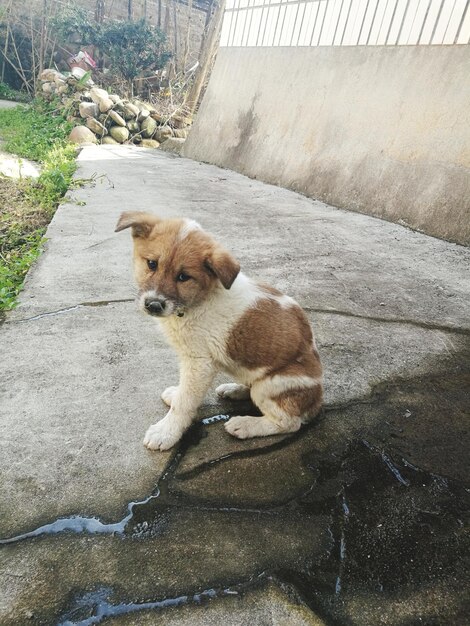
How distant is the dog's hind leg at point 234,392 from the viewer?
2793 millimetres

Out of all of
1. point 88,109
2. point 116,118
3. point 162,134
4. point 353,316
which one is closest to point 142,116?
point 162,134

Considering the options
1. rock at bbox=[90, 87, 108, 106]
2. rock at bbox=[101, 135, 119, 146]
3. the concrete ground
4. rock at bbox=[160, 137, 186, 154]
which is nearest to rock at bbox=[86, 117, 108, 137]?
rock at bbox=[101, 135, 119, 146]

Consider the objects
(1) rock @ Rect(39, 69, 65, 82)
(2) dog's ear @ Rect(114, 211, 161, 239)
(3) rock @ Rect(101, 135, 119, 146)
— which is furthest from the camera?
(1) rock @ Rect(39, 69, 65, 82)

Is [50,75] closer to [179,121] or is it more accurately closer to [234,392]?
[179,121]

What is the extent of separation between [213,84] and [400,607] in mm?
13400

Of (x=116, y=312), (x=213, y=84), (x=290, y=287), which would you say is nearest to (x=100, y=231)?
(x=116, y=312)

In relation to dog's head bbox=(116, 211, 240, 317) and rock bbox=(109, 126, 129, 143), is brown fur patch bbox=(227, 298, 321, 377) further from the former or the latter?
rock bbox=(109, 126, 129, 143)

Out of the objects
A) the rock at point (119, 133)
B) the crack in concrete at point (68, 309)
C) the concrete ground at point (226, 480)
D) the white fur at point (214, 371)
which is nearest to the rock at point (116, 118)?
the rock at point (119, 133)

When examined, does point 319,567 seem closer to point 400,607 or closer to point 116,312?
point 400,607

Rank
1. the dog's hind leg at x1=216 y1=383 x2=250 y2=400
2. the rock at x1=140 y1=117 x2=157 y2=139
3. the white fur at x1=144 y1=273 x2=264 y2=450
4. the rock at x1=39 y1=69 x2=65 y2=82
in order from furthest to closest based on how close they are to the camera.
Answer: the rock at x1=39 y1=69 x2=65 y2=82 → the rock at x1=140 y1=117 x2=157 y2=139 → the dog's hind leg at x1=216 y1=383 x2=250 y2=400 → the white fur at x1=144 y1=273 x2=264 y2=450

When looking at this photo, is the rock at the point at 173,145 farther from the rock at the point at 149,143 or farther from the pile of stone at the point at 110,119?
the rock at the point at 149,143

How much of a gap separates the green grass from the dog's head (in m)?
1.69

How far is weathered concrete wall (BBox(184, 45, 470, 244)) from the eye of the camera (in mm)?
6266

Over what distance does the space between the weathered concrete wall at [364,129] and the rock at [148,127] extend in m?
4.43
